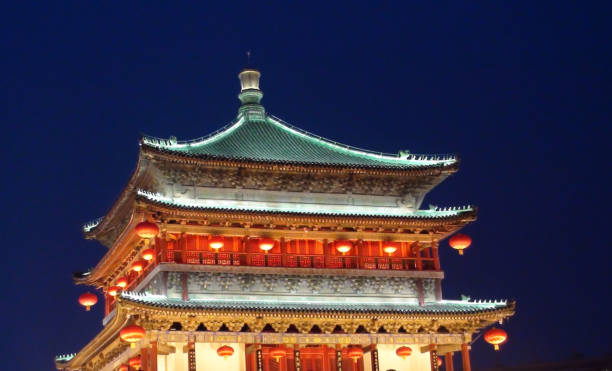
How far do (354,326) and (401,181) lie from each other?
7.13 meters

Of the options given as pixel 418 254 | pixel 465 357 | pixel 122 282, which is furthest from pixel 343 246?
pixel 122 282

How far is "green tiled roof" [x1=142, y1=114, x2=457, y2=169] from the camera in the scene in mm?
35312

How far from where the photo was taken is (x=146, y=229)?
3061cm

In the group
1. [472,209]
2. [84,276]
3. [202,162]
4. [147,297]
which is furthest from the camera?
[84,276]

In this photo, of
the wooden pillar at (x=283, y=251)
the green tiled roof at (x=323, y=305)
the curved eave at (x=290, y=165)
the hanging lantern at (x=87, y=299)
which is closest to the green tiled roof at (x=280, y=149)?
the curved eave at (x=290, y=165)

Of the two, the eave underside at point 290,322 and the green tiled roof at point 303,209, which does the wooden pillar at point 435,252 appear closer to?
the green tiled roof at point 303,209

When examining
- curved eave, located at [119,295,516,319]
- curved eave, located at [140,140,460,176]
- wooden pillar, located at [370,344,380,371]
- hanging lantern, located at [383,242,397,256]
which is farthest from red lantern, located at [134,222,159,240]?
hanging lantern, located at [383,242,397,256]

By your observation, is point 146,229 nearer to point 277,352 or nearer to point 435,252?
point 277,352

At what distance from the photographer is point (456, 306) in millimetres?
34531

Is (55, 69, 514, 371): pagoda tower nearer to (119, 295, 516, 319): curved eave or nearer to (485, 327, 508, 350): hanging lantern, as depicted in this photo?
(119, 295, 516, 319): curved eave

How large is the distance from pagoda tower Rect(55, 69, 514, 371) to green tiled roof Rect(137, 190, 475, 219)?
0.07 meters

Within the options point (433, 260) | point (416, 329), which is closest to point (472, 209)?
point (433, 260)

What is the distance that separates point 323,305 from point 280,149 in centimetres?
752

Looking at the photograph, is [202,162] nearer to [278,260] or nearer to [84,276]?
[278,260]
